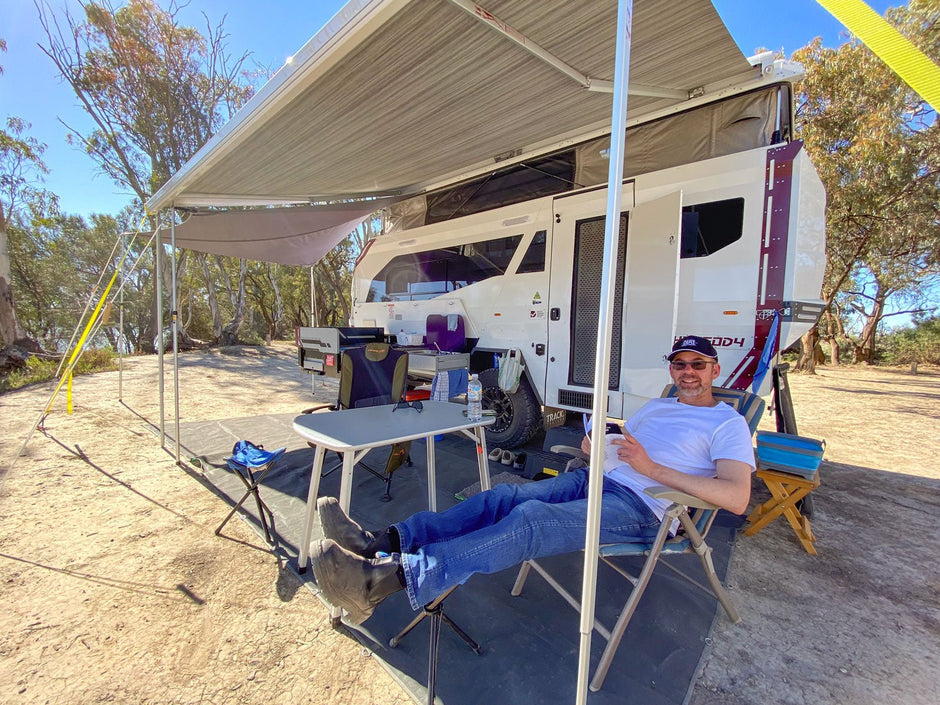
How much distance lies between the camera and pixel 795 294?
248 centimetres

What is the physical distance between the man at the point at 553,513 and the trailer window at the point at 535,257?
1.95m

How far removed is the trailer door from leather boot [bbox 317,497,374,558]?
1.98m

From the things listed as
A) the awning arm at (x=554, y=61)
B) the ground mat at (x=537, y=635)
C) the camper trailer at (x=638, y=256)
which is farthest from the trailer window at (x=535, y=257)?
the ground mat at (x=537, y=635)

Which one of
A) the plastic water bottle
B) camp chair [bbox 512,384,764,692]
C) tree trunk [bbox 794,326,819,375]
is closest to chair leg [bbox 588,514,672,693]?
camp chair [bbox 512,384,764,692]

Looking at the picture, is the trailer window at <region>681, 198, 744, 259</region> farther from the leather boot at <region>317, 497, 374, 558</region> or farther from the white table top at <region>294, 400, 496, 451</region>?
the leather boot at <region>317, 497, 374, 558</region>

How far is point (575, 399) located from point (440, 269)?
6.80 feet

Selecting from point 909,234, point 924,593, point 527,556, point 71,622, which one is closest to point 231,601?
point 71,622

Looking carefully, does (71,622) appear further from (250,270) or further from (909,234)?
(250,270)

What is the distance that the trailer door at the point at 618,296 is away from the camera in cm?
287

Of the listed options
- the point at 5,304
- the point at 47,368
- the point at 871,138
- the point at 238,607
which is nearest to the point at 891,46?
the point at 238,607

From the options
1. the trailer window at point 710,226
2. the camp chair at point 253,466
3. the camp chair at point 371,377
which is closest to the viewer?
the camp chair at point 253,466

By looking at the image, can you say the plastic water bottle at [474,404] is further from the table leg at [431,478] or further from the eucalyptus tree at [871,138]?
the eucalyptus tree at [871,138]

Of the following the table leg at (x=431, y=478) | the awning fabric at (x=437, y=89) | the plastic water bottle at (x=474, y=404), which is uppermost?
the awning fabric at (x=437, y=89)

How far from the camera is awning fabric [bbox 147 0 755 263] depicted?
1.91 metres
